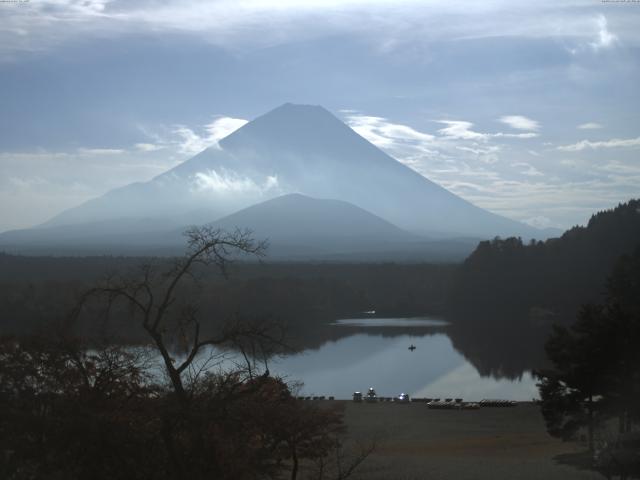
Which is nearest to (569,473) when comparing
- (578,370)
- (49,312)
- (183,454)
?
(578,370)

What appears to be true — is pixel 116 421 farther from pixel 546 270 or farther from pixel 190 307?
pixel 546 270

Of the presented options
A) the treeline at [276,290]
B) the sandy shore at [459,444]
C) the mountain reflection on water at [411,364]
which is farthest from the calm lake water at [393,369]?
the sandy shore at [459,444]

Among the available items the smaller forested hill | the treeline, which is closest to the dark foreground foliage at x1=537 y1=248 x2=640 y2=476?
the treeline

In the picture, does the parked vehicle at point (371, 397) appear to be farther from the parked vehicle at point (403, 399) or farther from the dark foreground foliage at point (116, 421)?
the dark foreground foliage at point (116, 421)

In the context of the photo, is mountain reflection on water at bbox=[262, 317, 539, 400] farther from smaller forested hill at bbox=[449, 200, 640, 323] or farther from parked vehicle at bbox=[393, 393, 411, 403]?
smaller forested hill at bbox=[449, 200, 640, 323]

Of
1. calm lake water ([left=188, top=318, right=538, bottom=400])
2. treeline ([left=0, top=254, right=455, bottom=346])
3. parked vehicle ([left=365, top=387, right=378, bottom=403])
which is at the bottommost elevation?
calm lake water ([left=188, top=318, right=538, bottom=400])

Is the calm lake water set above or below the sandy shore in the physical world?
below

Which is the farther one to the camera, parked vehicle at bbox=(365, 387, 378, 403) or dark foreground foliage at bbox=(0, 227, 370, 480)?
parked vehicle at bbox=(365, 387, 378, 403)
